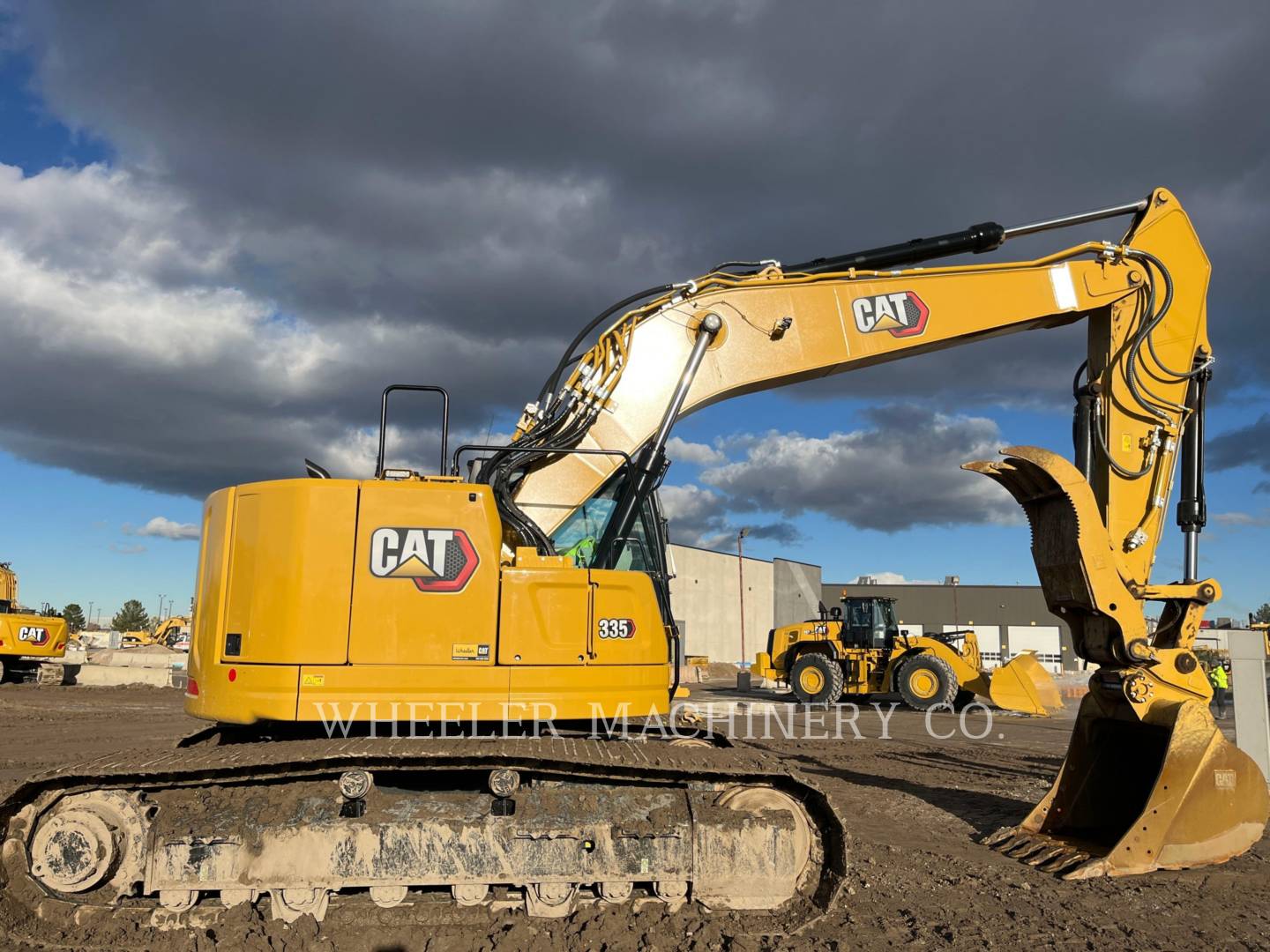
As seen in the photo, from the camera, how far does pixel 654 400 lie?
23.9 ft

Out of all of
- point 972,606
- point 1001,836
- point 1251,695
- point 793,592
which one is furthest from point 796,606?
point 1001,836

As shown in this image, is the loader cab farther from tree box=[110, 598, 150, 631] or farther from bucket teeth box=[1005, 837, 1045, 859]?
tree box=[110, 598, 150, 631]

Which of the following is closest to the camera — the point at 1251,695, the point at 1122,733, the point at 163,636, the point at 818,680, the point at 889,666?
the point at 1122,733

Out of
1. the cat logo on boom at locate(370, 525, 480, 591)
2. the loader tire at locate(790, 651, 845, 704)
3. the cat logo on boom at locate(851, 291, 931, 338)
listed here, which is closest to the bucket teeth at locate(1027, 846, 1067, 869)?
the cat logo on boom at locate(851, 291, 931, 338)

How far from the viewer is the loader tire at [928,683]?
2008cm

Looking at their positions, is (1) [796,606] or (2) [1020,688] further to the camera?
(1) [796,606]

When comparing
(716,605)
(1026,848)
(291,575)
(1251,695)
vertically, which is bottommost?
(1026,848)

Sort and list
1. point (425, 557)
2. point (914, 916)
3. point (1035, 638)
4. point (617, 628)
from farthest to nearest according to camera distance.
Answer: point (1035, 638)
point (914, 916)
point (617, 628)
point (425, 557)

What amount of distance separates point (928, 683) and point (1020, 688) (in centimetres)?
188

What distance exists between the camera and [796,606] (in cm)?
5688

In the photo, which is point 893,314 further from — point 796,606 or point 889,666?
point 796,606

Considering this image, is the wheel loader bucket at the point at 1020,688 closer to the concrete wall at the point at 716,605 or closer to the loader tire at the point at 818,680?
the loader tire at the point at 818,680

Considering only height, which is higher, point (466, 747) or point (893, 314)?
point (893, 314)

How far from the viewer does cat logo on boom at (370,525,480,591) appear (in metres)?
5.63
